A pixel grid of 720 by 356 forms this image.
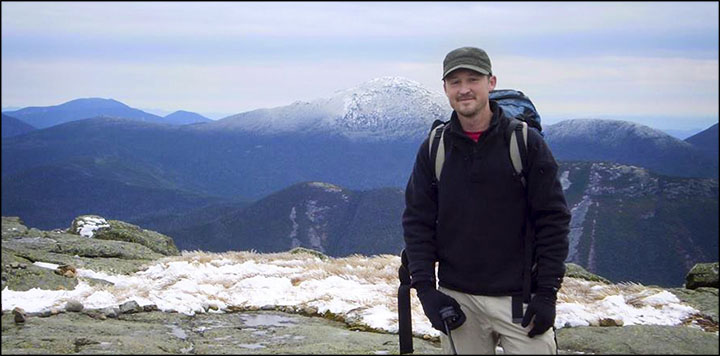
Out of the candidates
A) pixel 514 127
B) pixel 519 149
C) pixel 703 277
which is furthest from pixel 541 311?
pixel 703 277

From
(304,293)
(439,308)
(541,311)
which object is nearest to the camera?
(541,311)

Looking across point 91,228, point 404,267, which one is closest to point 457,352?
point 404,267

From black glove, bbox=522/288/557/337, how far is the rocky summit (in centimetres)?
200

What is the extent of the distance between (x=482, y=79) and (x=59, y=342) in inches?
291

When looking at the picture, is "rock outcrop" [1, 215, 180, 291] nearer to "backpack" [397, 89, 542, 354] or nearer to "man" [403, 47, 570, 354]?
"backpack" [397, 89, 542, 354]

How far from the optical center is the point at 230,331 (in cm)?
1148

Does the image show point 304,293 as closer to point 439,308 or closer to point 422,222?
point 422,222

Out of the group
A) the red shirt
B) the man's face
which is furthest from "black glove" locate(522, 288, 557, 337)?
the man's face

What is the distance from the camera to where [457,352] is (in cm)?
862

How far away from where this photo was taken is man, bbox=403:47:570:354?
8102 millimetres

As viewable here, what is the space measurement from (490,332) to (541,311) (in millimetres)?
934

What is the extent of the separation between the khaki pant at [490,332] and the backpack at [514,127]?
1694mm

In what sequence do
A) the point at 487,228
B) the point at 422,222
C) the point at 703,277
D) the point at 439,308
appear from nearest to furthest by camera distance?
the point at 487,228
the point at 439,308
the point at 422,222
the point at 703,277

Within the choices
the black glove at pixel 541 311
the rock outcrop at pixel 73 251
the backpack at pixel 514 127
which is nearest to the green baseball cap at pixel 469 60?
the backpack at pixel 514 127
